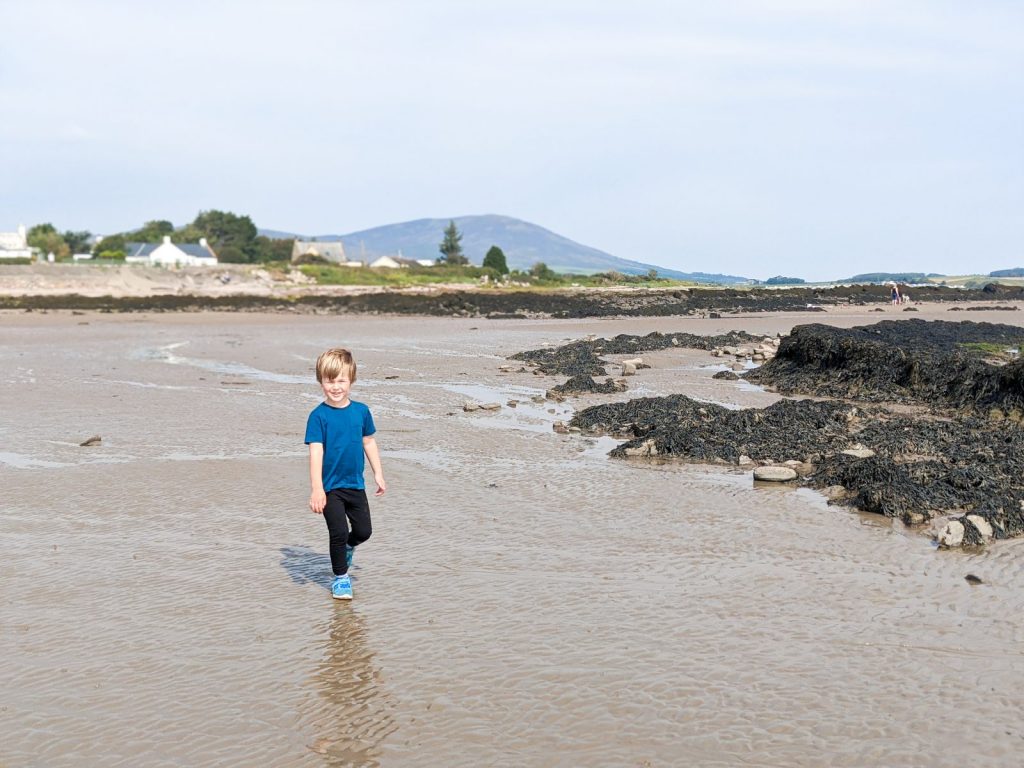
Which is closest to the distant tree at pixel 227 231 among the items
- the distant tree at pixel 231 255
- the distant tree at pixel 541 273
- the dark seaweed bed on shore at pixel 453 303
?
the distant tree at pixel 231 255

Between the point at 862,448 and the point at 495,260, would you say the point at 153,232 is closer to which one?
the point at 495,260

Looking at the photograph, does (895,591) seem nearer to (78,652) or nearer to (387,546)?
(387,546)

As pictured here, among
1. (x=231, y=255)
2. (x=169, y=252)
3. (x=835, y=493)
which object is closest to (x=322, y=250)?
(x=231, y=255)

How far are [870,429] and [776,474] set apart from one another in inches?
136

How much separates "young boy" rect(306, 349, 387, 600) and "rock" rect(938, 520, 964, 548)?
4.42 meters

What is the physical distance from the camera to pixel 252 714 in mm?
4707

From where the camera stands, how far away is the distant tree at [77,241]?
119 metres

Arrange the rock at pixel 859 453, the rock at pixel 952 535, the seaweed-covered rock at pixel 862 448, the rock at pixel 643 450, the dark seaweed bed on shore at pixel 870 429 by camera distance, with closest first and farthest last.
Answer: the rock at pixel 952 535
the seaweed-covered rock at pixel 862 448
the dark seaweed bed on shore at pixel 870 429
the rock at pixel 859 453
the rock at pixel 643 450

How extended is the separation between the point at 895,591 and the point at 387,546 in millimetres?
3751

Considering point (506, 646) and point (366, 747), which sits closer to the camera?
point (366, 747)

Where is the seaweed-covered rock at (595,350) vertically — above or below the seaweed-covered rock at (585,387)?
above

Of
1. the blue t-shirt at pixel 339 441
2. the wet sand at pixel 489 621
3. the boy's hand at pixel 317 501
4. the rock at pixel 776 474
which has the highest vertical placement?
the blue t-shirt at pixel 339 441

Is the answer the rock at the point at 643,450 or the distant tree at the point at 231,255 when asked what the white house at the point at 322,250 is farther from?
the rock at the point at 643,450

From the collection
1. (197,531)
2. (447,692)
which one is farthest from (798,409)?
(447,692)
